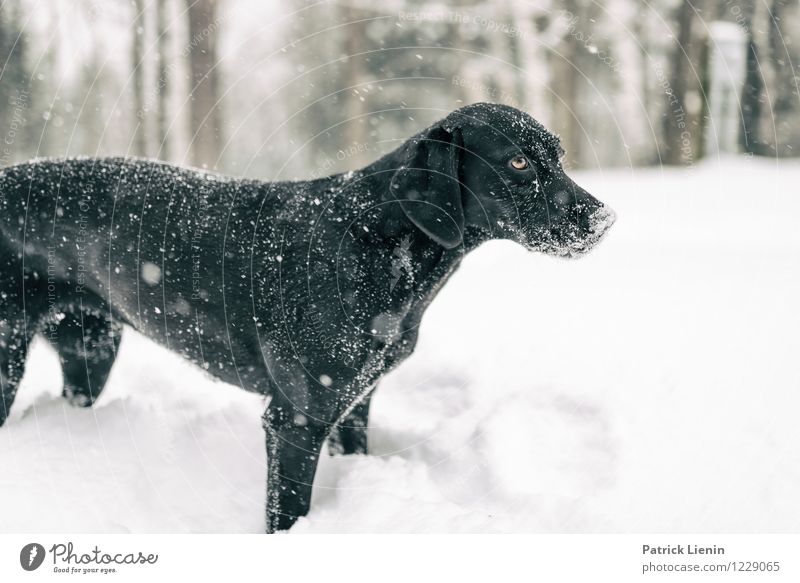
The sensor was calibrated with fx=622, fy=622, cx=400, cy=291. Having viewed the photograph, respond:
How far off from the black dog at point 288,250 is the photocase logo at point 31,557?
33.4 inches

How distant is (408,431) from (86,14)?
649 centimetres

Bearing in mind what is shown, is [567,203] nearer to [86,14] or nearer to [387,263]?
[387,263]

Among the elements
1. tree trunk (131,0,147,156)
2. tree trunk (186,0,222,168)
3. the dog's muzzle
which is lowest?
the dog's muzzle

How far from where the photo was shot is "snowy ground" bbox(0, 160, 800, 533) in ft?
7.64

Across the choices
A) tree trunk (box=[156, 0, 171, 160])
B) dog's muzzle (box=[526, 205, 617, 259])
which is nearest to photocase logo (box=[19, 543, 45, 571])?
dog's muzzle (box=[526, 205, 617, 259])

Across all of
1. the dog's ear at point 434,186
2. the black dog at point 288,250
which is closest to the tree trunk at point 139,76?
the black dog at point 288,250

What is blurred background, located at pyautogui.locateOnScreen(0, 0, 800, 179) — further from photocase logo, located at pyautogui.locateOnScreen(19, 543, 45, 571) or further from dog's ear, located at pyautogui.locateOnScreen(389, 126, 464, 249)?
photocase logo, located at pyautogui.locateOnScreen(19, 543, 45, 571)

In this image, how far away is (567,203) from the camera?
2.05 metres

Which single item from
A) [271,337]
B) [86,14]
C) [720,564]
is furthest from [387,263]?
[86,14]

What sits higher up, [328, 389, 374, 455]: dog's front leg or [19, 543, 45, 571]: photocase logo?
[328, 389, 374, 455]: dog's front leg

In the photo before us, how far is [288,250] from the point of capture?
228 centimetres

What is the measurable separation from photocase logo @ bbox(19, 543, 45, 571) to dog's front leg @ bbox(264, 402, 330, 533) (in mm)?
810

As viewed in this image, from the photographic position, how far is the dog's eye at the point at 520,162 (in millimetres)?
2064

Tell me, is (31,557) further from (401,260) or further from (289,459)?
(401,260)
